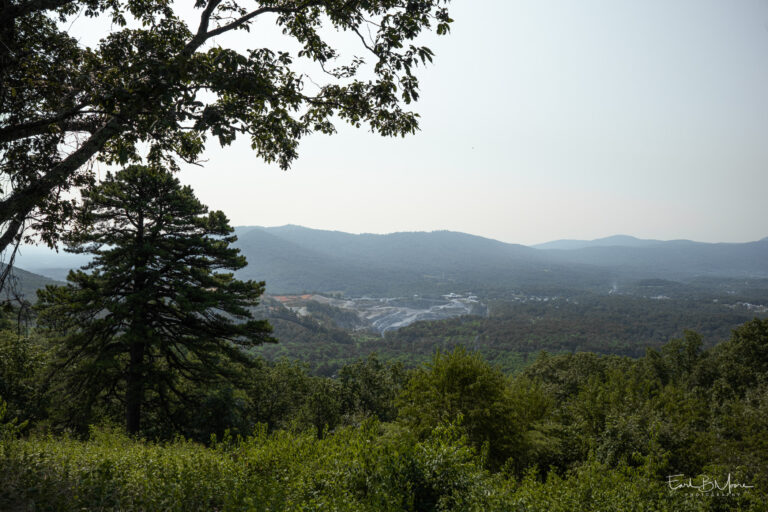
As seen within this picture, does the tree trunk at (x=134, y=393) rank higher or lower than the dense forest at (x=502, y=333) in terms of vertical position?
higher

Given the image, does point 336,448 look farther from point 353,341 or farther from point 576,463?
point 353,341

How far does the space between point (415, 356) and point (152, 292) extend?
A: 10970 cm

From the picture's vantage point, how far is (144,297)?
1180cm

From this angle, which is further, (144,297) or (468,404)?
(468,404)

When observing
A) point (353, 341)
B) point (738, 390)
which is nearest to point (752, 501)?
point (738, 390)

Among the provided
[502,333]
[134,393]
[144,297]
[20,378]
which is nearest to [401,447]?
[144,297]

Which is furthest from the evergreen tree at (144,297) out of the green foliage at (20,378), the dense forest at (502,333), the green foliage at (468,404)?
the dense forest at (502,333)

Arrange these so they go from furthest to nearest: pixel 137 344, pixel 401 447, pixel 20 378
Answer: pixel 20 378, pixel 137 344, pixel 401 447

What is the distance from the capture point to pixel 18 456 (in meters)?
5.72

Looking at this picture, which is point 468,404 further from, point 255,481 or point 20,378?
point 20,378

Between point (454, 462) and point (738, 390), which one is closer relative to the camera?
point (454, 462)

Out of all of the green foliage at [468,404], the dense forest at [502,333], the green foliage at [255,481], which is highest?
the green foliage at [255,481]

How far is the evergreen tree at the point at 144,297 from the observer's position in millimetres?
11781
